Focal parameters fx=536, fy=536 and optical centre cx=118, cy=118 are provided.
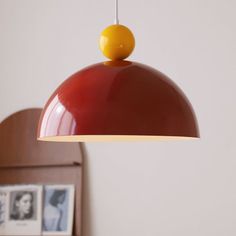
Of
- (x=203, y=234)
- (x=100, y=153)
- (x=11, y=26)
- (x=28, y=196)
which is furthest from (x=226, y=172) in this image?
(x=11, y=26)

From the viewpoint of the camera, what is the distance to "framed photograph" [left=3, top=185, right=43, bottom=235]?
2619 mm

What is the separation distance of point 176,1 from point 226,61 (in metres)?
0.36

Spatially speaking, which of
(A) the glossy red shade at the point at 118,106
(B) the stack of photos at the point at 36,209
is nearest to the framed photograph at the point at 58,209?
(B) the stack of photos at the point at 36,209

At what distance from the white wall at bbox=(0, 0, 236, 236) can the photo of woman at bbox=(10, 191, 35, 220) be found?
312 millimetres

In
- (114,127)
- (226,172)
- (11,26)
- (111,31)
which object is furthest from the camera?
(11,26)

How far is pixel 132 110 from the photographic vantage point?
1.03m

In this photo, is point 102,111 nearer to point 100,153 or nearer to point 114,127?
point 114,127

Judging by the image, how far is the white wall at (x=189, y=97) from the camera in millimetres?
2209

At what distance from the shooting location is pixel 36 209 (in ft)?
8.61

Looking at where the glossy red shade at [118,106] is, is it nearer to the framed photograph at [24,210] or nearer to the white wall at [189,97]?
the white wall at [189,97]

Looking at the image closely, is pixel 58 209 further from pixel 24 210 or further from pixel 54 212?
pixel 24 210

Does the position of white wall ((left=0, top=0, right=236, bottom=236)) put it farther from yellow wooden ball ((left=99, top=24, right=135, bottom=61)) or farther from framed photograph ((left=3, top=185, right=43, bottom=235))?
yellow wooden ball ((left=99, top=24, right=135, bottom=61))

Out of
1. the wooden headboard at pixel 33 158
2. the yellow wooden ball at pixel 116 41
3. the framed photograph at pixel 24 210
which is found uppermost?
the yellow wooden ball at pixel 116 41

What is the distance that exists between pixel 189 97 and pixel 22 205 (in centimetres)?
102
